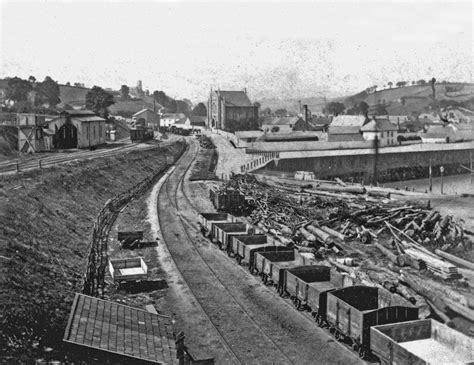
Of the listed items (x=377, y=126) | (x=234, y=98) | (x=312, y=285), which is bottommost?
(x=312, y=285)

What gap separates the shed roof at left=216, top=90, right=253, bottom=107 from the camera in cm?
12073

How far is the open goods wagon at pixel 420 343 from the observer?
14938 mm

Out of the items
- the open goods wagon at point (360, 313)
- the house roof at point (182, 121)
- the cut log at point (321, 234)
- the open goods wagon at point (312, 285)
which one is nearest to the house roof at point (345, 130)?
the house roof at point (182, 121)

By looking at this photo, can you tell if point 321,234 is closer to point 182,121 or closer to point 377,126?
point 377,126

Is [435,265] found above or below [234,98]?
below

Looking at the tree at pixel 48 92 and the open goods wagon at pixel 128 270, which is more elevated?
the tree at pixel 48 92

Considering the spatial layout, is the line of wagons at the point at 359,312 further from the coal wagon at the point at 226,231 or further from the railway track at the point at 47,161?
the railway track at the point at 47,161

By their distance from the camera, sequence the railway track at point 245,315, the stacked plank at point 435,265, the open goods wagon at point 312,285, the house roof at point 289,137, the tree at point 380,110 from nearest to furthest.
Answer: the railway track at point 245,315 → the open goods wagon at point 312,285 → the stacked plank at point 435,265 → the house roof at point 289,137 → the tree at point 380,110

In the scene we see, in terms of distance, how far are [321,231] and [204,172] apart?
97.3 ft

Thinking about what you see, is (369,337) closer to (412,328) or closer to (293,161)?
(412,328)

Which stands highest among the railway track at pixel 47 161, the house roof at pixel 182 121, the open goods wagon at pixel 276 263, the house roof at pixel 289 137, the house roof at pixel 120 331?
the house roof at pixel 182 121

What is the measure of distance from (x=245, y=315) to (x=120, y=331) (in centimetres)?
841

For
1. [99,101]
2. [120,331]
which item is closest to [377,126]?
[99,101]

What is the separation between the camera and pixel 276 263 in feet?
80.9
